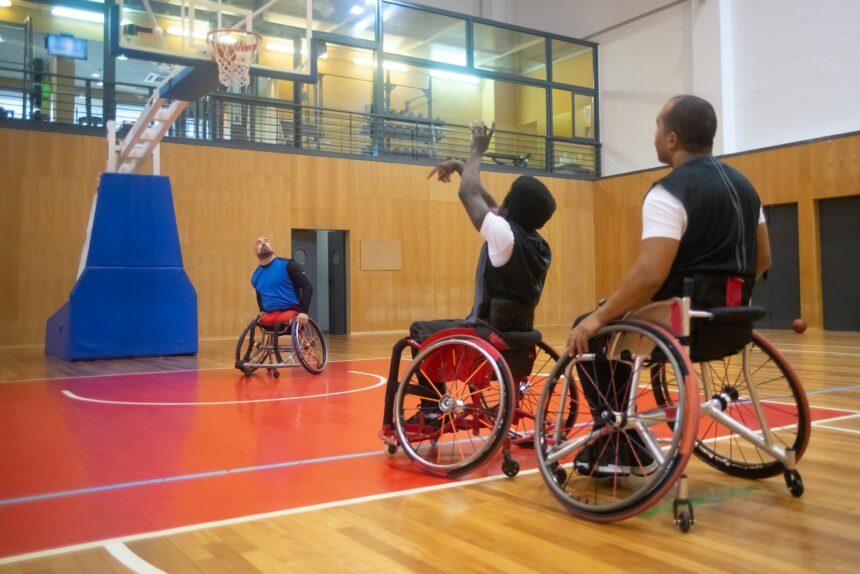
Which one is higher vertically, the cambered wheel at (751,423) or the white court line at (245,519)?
the cambered wheel at (751,423)

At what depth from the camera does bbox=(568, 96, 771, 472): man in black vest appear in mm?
2184

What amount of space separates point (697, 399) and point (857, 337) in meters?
9.25

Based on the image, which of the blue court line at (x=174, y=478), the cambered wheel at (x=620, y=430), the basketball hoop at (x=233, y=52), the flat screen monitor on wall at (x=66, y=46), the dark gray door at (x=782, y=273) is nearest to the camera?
the cambered wheel at (x=620, y=430)

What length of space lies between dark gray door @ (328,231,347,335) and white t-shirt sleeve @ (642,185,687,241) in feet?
34.5

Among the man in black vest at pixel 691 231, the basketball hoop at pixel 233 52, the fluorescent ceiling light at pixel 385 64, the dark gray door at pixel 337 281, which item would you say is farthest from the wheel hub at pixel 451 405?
the fluorescent ceiling light at pixel 385 64

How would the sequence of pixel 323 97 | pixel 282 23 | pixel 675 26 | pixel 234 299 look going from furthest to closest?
pixel 675 26
pixel 323 97
pixel 234 299
pixel 282 23

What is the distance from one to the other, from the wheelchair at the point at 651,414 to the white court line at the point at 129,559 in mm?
1151

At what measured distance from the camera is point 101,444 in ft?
11.6

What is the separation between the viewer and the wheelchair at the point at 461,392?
2.64 meters

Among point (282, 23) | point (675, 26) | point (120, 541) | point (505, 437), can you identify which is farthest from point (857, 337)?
point (120, 541)

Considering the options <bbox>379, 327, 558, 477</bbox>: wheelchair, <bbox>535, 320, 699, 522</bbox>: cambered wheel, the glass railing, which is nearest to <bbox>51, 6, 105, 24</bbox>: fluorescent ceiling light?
the glass railing

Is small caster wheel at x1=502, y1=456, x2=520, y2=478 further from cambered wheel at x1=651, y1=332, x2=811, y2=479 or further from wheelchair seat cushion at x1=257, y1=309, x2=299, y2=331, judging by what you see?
wheelchair seat cushion at x1=257, y1=309, x2=299, y2=331

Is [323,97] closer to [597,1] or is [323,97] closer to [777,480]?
[597,1]

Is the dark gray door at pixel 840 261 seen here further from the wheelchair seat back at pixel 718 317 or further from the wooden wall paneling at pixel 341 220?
the wheelchair seat back at pixel 718 317
